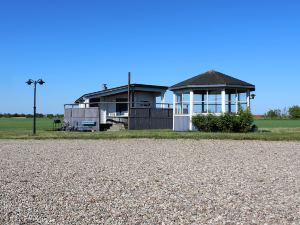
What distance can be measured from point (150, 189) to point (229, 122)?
16162 mm

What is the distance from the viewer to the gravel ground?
5.77m

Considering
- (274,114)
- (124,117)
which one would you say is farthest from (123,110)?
(274,114)

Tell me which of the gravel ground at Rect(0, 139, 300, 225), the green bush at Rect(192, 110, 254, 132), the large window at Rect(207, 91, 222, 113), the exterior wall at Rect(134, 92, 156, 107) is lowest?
the gravel ground at Rect(0, 139, 300, 225)

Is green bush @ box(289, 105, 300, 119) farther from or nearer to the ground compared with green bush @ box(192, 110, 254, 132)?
farther from the ground

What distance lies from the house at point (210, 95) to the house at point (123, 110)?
5032mm

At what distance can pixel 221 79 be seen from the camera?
81.7ft

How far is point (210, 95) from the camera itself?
25.0m

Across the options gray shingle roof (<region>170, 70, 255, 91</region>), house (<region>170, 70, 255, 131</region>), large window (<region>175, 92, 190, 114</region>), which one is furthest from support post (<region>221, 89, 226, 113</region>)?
large window (<region>175, 92, 190, 114</region>)

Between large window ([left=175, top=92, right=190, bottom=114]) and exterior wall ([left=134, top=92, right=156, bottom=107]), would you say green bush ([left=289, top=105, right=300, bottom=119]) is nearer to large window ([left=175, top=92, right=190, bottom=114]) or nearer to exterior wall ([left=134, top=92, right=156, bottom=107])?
exterior wall ([left=134, top=92, right=156, bottom=107])

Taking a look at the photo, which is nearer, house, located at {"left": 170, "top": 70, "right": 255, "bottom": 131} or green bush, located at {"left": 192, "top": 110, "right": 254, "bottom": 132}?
green bush, located at {"left": 192, "top": 110, "right": 254, "bottom": 132}

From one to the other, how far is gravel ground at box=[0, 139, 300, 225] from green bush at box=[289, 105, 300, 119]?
209 ft

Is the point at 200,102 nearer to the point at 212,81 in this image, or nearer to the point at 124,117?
the point at 212,81

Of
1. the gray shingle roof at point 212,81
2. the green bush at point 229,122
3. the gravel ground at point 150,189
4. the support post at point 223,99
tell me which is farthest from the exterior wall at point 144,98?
the gravel ground at point 150,189

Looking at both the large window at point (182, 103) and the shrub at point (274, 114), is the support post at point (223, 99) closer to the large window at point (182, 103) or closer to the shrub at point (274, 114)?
the large window at point (182, 103)
